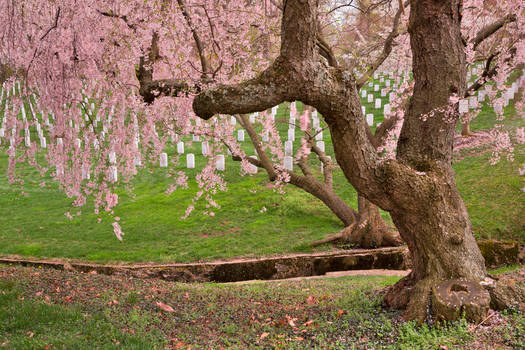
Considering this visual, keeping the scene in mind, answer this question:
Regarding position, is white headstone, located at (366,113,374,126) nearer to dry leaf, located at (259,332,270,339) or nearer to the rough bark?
the rough bark

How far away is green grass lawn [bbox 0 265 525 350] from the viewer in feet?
13.4

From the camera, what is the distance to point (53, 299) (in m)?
5.65

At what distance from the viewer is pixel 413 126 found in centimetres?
504

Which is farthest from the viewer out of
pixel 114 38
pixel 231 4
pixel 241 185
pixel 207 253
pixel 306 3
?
pixel 241 185

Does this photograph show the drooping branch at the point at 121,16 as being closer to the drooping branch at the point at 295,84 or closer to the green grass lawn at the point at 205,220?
the drooping branch at the point at 295,84

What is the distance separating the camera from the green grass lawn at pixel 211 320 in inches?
161

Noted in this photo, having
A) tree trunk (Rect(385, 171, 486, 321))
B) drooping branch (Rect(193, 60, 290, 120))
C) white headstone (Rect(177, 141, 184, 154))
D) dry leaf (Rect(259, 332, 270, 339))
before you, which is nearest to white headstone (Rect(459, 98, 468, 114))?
tree trunk (Rect(385, 171, 486, 321))

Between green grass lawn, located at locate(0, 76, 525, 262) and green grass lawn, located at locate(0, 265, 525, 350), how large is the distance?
292 cm

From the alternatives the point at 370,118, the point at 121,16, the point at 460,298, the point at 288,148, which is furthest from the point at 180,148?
the point at 460,298

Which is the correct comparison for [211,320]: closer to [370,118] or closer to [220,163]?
[220,163]

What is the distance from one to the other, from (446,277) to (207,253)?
19.0 ft

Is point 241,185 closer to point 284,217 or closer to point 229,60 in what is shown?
point 284,217

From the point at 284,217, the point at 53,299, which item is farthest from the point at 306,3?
the point at 284,217

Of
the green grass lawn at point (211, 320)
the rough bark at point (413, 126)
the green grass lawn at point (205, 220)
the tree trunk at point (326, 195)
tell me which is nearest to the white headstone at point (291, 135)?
the green grass lawn at point (205, 220)
